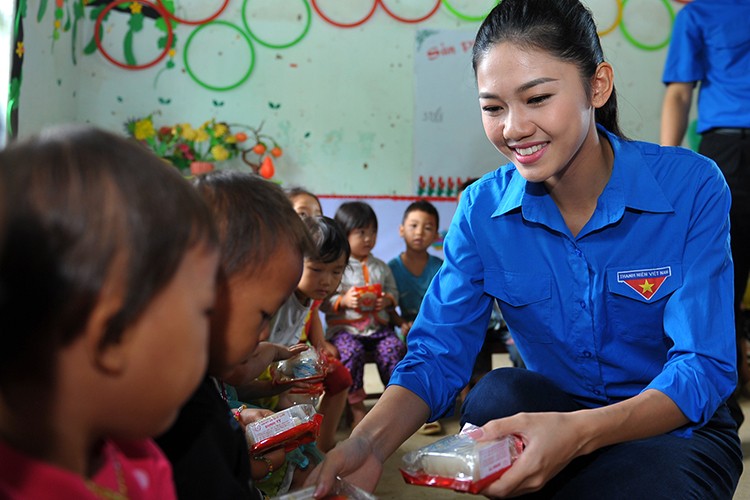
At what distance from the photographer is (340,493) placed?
3.42 feet

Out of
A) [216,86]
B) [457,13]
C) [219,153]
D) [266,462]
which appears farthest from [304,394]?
[457,13]

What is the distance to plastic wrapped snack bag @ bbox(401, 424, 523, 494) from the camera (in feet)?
3.13

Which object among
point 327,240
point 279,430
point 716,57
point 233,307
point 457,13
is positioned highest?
point 457,13

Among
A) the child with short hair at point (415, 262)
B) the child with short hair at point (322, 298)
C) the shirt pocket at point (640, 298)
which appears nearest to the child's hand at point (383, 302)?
the child with short hair at point (415, 262)

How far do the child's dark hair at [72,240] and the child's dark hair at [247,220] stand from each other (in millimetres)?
325

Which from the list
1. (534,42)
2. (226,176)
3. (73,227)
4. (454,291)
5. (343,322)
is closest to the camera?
(73,227)

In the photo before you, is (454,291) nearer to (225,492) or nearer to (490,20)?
(490,20)

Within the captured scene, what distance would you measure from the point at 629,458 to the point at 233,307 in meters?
0.63

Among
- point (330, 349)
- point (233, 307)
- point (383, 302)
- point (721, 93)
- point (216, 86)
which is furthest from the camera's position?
point (216, 86)

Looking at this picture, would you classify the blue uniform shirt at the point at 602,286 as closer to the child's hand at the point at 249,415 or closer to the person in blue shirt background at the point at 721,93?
the child's hand at the point at 249,415

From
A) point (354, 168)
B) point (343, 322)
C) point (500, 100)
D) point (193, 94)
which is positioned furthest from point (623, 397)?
point (193, 94)

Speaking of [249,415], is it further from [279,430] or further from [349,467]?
[349,467]

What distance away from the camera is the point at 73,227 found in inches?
20.6

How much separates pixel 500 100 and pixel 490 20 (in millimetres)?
164
